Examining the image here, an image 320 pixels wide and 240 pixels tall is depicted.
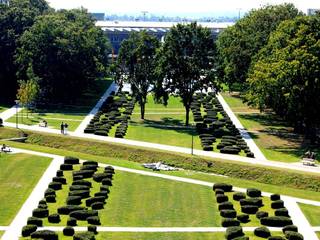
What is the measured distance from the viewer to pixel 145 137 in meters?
80.4

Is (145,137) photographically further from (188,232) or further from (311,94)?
(188,232)

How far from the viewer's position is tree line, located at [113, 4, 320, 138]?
7294 centimetres

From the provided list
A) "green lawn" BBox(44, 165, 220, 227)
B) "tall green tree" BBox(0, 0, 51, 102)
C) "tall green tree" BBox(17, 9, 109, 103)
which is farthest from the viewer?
"tall green tree" BBox(0, 0, 51, 102)

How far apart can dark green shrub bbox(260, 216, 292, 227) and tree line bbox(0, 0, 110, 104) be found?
5654 centimetres

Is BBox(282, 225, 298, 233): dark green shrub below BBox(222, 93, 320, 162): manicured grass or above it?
above

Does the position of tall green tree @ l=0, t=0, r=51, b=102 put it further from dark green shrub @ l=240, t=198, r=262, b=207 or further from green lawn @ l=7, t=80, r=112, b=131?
dark green shrub @ l=240, t=198, r=262, b=207

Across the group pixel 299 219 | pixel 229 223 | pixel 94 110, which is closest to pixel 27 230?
pixel 229 223

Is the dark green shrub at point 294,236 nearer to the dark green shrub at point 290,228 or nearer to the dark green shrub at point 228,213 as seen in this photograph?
the dark green shrub at point 290,228

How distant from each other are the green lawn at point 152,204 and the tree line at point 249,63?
2238 cm

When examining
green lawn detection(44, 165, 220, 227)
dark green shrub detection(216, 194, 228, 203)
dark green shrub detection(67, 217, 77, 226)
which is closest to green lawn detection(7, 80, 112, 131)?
green lawn detection(44, 165, 220, 227)

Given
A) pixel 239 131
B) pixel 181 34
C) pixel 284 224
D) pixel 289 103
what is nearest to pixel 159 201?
pixel 284 224

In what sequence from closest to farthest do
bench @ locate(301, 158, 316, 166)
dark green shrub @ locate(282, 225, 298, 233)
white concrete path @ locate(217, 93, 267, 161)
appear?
1. dark green shrub @ locate(282, 225, 298, 233)
2. bench @ locate(301, 158, 316, 166)
3. white concrete path @ locate(217, 93, 267, 161)

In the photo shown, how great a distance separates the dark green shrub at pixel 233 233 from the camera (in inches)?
1735

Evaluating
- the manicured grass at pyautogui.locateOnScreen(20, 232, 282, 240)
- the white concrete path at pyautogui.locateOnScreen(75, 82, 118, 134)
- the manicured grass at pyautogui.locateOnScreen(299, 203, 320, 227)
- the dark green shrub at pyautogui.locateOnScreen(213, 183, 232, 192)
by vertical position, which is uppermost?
the dark green shrub at pyautogui.locateOnScreen(213, 183, 232, 192)
